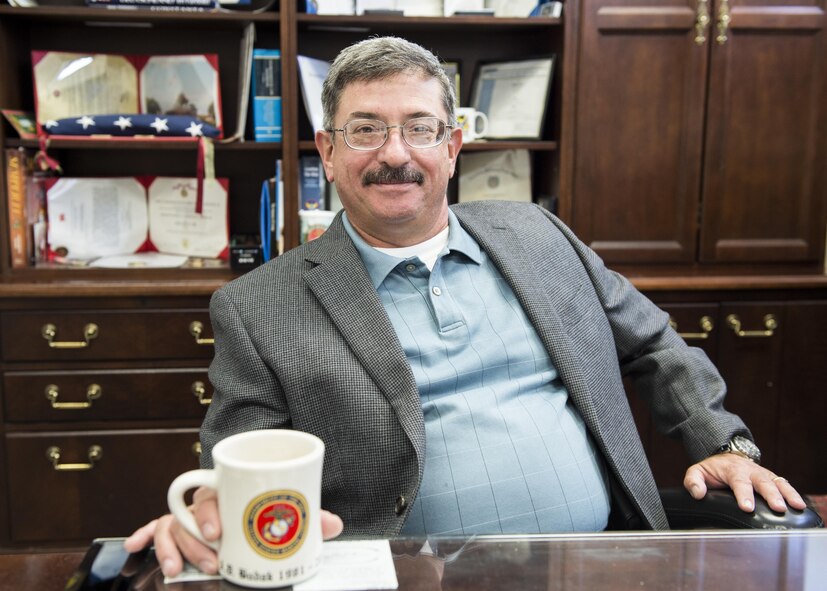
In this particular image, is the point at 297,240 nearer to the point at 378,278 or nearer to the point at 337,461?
the point at 378,278

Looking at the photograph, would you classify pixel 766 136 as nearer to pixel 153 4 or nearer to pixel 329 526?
pixel 153 4

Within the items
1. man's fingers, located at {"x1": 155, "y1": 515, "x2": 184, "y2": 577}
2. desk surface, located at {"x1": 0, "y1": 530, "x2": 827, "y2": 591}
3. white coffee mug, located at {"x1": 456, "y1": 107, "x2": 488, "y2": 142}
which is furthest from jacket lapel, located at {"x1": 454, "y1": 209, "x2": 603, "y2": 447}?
white coffee mug, located at {"x1": 456, "y1": 107, "x2": 488, "y2": 142}

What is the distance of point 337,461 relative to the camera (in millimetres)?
1227

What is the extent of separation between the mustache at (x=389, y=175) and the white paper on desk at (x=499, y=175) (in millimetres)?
1230

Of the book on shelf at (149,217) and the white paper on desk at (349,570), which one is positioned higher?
the book on shelf at (149,217)

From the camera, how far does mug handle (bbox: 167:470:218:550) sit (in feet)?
2.33

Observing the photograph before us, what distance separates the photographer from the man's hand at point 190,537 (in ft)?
2.38

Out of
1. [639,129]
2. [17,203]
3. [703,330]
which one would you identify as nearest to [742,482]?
[703,330]

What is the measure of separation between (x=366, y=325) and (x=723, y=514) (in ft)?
1.92

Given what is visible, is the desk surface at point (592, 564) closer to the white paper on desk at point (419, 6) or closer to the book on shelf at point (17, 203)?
the book on shelf at point (17, 203)

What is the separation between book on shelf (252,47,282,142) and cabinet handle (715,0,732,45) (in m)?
1.27

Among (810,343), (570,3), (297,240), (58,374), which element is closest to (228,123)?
(297,240)

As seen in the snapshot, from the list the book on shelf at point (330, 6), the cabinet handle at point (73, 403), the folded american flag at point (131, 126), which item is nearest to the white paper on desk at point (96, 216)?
the folded american flag at point (131, 126)

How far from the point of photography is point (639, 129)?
7.91ft
